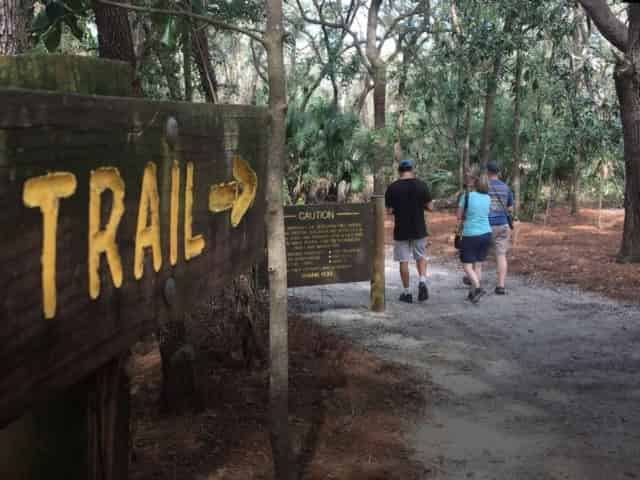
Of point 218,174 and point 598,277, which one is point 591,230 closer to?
point 598,277

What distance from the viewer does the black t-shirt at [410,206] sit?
854 cm

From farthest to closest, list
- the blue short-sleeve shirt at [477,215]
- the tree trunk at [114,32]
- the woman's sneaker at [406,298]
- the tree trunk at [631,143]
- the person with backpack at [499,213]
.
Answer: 1. the tree trunk at [631,143]
2. the person with backpack at [499,213]
3. the woman's sneaker at [406,298]
4. the blue short-sleeve shirt at [477,215]
5. the tree trunk at [114,32]

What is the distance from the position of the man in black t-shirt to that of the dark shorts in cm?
48

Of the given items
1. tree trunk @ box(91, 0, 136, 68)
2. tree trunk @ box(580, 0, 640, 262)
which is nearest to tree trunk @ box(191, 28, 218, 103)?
tree trunk @ box(91, 0, 136, 68)

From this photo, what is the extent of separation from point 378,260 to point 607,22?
487 centimetres

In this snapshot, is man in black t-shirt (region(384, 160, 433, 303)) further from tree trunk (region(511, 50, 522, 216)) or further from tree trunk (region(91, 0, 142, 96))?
tree trunk (region(511, 50, 522, 216))

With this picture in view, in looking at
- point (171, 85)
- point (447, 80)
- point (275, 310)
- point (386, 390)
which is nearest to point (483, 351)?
point (386, 390)

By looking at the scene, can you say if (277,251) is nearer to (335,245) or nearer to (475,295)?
(335,245)

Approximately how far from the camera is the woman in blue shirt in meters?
8.48

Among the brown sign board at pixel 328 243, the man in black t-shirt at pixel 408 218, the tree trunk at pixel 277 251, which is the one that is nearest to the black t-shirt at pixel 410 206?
the man in black t-shirt at pixel 408 218

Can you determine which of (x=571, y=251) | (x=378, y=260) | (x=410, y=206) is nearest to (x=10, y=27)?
(x=378, y=260)

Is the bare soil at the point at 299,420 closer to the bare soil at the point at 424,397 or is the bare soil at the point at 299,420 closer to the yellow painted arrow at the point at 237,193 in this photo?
the bare soil at the point at 424,397

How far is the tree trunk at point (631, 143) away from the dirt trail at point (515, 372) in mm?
2143

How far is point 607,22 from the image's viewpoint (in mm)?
9734
